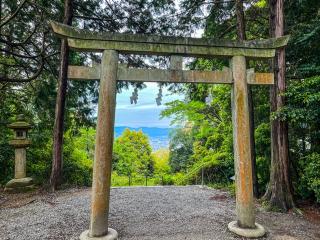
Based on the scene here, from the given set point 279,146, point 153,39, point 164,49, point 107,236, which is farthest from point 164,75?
point 279,146

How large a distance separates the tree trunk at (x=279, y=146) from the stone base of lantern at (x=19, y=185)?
24.5 feet

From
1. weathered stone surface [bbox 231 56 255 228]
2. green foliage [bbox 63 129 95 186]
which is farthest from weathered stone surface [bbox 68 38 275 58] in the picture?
green foliage [bbox 63 129 95 186]

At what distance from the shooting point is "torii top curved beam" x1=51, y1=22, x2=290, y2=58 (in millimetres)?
5191

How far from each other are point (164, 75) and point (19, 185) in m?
6.83

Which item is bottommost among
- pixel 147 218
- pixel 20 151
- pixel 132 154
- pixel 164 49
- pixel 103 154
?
pixel 147 218

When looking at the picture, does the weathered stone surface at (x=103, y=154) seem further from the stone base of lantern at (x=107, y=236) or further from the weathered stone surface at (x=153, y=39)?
the weathered stone surface at (x=153, y=39)

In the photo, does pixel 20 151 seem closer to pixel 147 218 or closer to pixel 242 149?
pixel 147 218

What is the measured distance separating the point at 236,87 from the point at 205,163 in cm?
677

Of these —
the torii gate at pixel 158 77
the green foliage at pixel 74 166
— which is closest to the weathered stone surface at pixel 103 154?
the torii gate at pixel 158 77

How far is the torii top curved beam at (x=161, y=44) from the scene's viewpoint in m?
5.19

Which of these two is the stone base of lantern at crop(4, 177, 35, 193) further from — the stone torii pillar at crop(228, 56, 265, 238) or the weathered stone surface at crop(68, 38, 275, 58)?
the stone torii pillar at crop(228, 56, 265, 238)

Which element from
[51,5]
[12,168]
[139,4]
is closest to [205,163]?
[139,4]

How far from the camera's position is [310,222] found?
641 centimetres

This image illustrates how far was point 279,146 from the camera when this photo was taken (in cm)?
724
